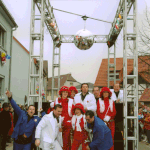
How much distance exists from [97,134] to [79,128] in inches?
35.9

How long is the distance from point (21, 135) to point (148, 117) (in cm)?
540

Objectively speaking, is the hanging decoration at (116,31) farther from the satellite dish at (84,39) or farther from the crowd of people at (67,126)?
the crowd of people at (67,126)

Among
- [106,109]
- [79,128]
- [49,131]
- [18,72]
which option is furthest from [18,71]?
[49,131]

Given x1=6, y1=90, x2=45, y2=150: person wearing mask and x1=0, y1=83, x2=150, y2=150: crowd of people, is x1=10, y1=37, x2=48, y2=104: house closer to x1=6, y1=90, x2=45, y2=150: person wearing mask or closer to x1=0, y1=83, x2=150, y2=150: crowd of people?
x1=0, y1=83, x2=150, y2=150: crowd of people

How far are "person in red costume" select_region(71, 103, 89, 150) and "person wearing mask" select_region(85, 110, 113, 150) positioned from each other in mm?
590

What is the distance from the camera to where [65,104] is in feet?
22.0

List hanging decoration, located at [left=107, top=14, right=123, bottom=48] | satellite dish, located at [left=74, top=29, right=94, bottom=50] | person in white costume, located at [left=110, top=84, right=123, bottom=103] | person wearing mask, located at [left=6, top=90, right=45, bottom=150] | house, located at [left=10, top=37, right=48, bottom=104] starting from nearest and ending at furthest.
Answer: person wearing mask, located at [left=6, top=90, right=45, bottom=150], person in white costume, located at [left=110, top=84, right=123, bottom=103], hanging decoration, located at [left=107, top=14, right=123, bottom=48], satellite dish, located at [left=74, top=29, right=94, bottom=50], house, located at [left=10, top=37, right=48, bottom=104]

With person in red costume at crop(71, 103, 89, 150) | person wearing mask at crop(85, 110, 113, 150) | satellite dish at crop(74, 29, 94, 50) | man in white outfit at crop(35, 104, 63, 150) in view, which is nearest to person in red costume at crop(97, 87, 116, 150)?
person in red costume at crop(71, 103, 89, 150)

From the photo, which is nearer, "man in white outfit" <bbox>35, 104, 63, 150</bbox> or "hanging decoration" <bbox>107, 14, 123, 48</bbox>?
"man in white outfit" <bbox>35, 104, 63, 150</bbox>

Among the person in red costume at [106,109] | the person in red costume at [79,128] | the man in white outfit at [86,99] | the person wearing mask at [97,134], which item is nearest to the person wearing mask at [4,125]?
the man in white outfit at [86,99]

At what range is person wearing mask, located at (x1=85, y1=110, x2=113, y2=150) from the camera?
503 cm

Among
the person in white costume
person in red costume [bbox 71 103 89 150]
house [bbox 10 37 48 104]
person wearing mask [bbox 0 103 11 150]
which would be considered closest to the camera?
person in red costume [bbox 71 103 89 150]

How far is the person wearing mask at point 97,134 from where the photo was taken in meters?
5.03

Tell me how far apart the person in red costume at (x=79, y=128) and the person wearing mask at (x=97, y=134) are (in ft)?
1.94
